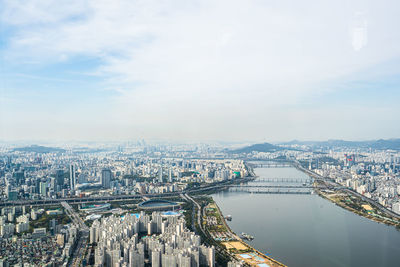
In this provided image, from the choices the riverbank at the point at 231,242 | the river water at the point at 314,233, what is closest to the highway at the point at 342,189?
the river water at the point at 314,233

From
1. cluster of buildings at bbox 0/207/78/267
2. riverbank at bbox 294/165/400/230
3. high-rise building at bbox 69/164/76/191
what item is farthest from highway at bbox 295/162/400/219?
high-rise building at bbox 69/164/76/191

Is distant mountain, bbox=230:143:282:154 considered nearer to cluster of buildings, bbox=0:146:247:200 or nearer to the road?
cluster of buildings, bbox=0:146:247:200

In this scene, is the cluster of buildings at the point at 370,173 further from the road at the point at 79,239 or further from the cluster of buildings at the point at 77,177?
the road at the point at 79,239

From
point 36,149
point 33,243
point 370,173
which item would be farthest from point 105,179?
point 370,173

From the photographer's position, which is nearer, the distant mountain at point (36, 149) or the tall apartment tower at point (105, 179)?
the distant mountain at point (36, 149)

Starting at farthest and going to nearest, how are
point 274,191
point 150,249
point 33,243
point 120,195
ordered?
point 274,191, point 120,195, point 33,243, point 150,249

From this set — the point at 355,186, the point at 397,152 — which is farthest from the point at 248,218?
the point at 397,152

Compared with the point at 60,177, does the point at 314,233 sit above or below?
below

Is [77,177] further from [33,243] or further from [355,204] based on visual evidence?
[355,204]
